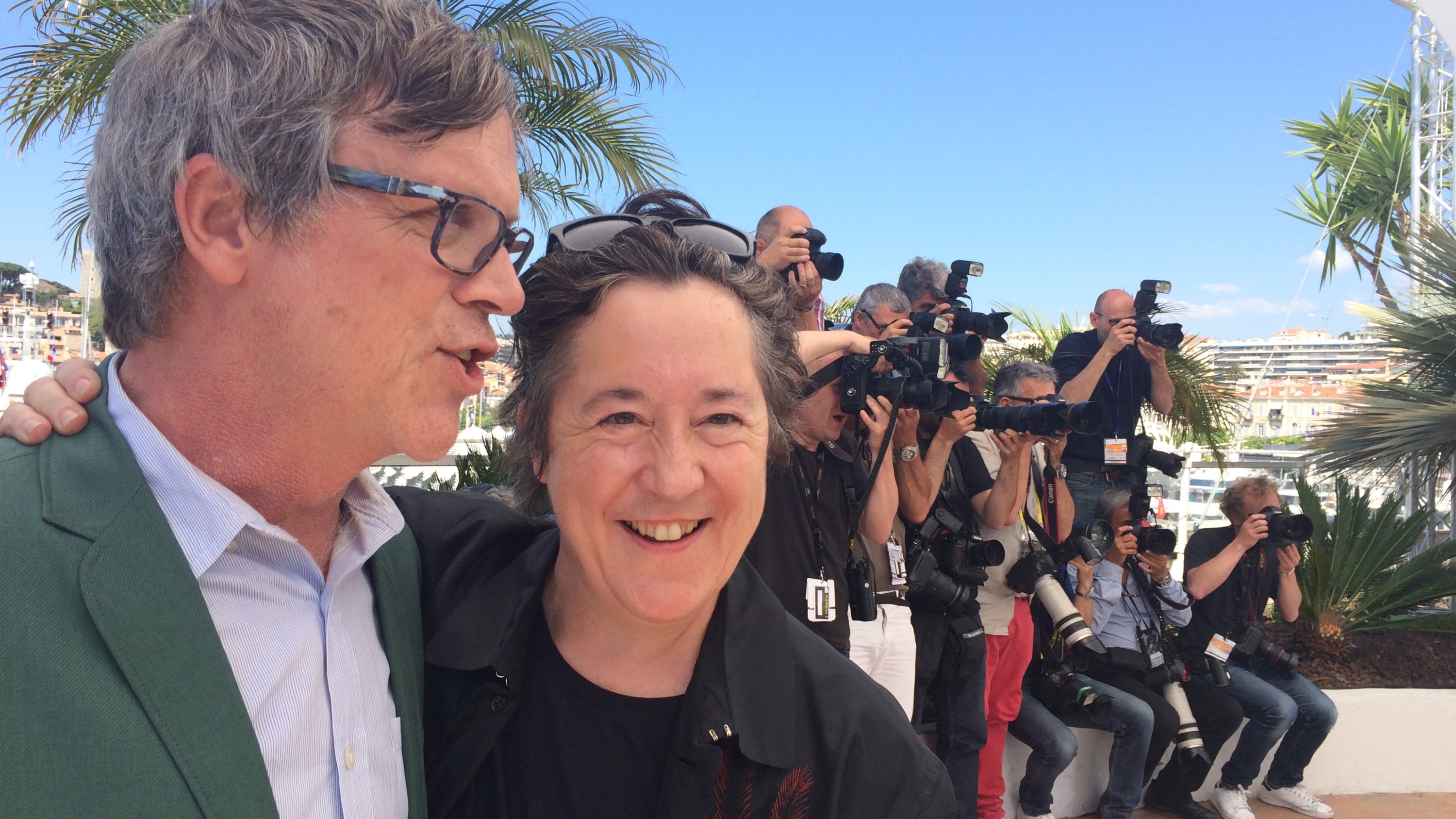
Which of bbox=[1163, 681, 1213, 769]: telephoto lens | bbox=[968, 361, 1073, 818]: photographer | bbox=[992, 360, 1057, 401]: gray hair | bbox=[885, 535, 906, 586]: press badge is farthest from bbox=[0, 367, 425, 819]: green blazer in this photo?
bbox=[1163, 681, 1213, 769]: telephoto lens

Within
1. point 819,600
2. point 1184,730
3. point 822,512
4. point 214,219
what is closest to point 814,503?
point 822,512

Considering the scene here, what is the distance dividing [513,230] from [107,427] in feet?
2.00

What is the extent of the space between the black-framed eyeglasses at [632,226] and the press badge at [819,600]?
1953 mm

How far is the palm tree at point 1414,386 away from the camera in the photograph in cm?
705

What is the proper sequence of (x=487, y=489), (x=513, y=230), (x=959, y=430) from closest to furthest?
(x=513, y=230) < (x=487, y=489) < (x=959, y=430)

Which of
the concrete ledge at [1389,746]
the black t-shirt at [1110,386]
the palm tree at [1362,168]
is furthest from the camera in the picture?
the palm tree at [1362,168]

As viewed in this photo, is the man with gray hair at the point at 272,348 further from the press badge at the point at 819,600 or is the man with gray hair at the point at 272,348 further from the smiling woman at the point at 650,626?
the press badge at the point at 819,600

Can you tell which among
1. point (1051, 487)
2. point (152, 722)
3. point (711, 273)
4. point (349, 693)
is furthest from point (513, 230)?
point (1051, 487)

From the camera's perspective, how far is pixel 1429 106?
1334cm

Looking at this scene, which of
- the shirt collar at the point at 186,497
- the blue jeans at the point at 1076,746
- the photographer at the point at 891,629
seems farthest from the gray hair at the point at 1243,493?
the shirt collar at the point at 186,497

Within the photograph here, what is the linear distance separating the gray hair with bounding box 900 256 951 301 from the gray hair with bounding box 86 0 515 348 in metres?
4.27

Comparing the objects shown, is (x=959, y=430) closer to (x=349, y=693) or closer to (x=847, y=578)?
(x=847, y=578)

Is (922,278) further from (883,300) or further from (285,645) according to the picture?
(285,645)

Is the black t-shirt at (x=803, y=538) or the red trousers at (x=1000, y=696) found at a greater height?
the black t-shirt at (x=803, y=538)
